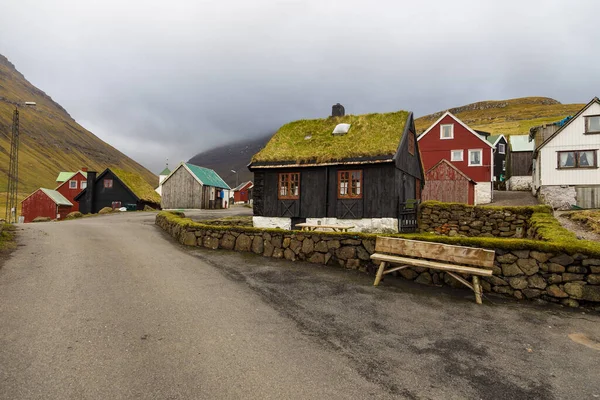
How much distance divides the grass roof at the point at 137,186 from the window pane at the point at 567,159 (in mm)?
42548

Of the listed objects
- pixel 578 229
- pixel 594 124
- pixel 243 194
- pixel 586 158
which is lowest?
pixel 578 229

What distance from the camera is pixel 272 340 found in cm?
476

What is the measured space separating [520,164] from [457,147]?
1494 centimetres

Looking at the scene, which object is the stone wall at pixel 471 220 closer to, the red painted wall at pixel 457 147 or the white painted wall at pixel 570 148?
the white painted wall at pixel 570 148

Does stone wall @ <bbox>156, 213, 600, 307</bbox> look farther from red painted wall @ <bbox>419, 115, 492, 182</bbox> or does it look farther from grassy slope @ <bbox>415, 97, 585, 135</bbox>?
grassy slope @ <bbox>415, 97, 585, 135</bbox>

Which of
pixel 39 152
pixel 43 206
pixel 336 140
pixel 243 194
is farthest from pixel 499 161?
pixel 39 152

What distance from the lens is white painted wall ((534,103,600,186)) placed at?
78.0 feet

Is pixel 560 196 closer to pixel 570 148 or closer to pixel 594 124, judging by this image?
pixel 570 148

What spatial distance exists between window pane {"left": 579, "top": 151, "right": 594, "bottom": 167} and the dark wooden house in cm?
4361

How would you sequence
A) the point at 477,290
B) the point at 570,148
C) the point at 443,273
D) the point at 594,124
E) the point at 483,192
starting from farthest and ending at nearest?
the point at 483,192 < the point at 570,148 < the point at 594,124 < the point at 443,273 < the point at 477,290

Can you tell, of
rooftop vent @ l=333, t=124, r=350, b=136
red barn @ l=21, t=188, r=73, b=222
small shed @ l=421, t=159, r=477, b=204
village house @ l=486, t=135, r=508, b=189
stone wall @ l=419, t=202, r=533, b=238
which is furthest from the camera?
village house @ l=486, t=135, r=508, b=189

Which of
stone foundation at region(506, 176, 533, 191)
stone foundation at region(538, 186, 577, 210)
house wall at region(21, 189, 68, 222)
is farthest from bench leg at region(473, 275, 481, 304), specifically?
house wall at region(21, 189, 68, 222)

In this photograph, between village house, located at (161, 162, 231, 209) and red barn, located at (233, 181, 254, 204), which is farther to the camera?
red barn, located at (233, 181, 254, 204)

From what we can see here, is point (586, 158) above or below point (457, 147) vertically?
below
